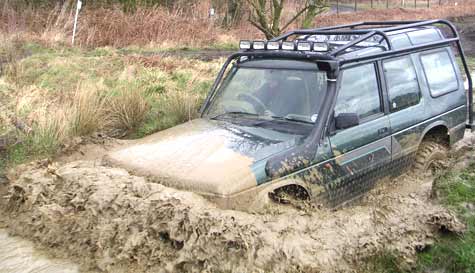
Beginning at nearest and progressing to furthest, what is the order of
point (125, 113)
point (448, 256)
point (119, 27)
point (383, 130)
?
point (448, 256)
point (383, 130)
point (125, 113)
point (119, 27)

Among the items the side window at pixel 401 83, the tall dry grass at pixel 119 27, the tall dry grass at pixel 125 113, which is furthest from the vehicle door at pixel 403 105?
the tall dry grass at pixel 119 27

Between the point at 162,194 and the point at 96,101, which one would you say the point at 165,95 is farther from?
the point at 162,194

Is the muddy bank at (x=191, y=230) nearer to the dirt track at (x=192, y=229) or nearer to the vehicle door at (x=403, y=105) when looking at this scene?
the dirt track at (x=192, y=229)

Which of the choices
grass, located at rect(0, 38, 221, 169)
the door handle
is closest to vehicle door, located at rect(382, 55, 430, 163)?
the door handle

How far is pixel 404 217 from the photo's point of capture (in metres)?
4.56

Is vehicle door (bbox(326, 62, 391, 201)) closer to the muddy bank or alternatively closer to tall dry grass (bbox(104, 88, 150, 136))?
the muddy bank

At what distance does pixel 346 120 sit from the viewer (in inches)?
188

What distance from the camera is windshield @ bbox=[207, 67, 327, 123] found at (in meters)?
5.02

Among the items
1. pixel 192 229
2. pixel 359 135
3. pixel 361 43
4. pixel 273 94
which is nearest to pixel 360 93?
pixel 359 135

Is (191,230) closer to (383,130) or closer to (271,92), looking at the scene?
(271,92)

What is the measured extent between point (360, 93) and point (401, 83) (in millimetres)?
718

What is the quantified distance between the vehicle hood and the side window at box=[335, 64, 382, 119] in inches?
26.9

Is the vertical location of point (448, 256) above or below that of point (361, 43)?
below

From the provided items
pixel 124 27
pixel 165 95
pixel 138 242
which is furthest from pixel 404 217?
pixel 124 27
